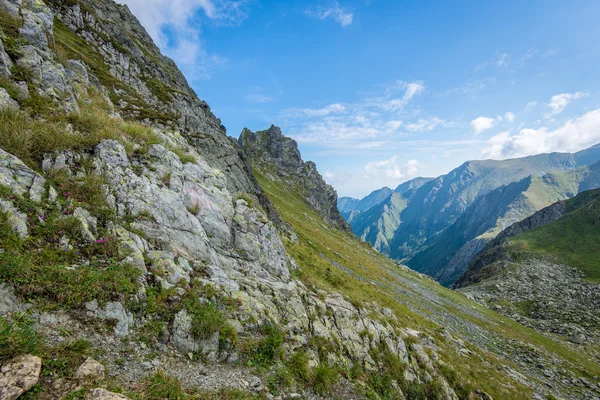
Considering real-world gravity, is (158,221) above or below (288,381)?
above

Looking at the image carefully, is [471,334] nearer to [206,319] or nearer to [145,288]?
[206,319]

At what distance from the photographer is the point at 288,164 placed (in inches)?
6909

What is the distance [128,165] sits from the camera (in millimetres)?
12594

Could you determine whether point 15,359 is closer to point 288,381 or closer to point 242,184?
point 288,381

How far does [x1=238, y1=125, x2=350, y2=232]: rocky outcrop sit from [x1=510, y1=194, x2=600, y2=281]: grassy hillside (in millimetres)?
93137

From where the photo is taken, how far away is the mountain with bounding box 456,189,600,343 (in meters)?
49.7

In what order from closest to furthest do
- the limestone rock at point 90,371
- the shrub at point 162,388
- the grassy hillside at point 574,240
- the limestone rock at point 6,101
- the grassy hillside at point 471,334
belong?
1. the limestone rock at point 90,371
2. the shrub at point 162,388
3. the limestone rock at point 6,101
4. the grassy hillside at point 471,334
5. the grassy hillside at point 574,240

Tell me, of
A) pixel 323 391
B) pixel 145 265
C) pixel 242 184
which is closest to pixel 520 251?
pixel 242 184

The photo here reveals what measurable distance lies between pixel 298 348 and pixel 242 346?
2933 mm

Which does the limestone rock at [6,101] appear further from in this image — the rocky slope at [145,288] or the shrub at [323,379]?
the shrub at [323,379]

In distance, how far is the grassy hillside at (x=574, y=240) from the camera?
276 feet

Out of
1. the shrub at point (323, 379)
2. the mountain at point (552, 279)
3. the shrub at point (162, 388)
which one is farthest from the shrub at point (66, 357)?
A: the mountain at point (552, 279)

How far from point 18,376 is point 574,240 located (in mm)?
151357

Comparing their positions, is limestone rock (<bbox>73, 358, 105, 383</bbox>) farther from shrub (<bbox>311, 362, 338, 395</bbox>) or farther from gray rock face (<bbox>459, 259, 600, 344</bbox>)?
gray rock face (<bbox>459, 259, 600, 344</bbox>)
